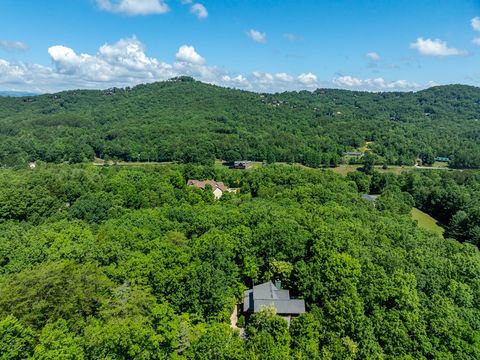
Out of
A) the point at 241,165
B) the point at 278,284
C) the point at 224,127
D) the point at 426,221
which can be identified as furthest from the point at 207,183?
the point at 224,127

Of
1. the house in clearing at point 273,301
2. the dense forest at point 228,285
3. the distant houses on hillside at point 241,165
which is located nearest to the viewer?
the dense forest at point 228,285

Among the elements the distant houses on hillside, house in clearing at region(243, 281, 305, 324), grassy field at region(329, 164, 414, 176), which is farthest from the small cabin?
grassy field at region(329, 164, 414, 176)

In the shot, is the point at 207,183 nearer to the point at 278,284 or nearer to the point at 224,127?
the point at 278,284

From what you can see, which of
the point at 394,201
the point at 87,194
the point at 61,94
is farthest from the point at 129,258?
the point at 61,94

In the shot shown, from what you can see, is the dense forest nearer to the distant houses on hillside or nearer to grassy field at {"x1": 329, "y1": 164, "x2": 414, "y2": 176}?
the distant houses on hillside

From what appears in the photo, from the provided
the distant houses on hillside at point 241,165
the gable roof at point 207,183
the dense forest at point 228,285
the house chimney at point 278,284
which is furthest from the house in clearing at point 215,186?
the house chimney at point 278,284

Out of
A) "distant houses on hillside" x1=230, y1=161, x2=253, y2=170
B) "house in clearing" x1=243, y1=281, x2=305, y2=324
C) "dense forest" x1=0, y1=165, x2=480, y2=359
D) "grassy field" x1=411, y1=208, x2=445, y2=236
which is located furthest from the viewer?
"distant houses on hillside" x1=230, y1=161, x2=253, y2=170

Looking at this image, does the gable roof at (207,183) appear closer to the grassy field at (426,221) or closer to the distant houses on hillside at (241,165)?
the distant houses on hillside at (241,165)
